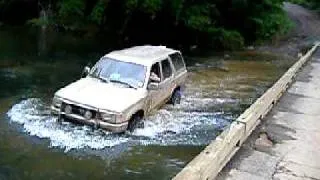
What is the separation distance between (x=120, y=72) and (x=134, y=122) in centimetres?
155

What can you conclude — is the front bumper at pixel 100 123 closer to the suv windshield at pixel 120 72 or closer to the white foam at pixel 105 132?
the white foam at pixel 105 132

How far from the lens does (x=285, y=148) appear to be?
409 inches

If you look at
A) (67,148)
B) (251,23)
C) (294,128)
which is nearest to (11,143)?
(67,148)

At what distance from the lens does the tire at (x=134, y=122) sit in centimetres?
1234

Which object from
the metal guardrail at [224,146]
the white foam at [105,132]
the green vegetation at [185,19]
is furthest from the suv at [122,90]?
the green vegetation at [185,19]

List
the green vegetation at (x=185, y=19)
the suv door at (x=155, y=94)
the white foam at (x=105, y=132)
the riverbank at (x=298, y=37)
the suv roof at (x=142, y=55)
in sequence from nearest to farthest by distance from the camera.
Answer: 1. the white foam at (x=105, y=132)
2. the suv door at (x=155, y=94)
3. the suv roof at (x=142, y=55)
4. the green vegetation at (x=185, y=19)
5. the riverbank at (x=298, y=37)

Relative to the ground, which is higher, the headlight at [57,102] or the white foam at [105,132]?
the headlight at [57,102]

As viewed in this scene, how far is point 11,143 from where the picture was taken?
1166 cm

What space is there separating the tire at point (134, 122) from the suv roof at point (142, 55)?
1621 mm

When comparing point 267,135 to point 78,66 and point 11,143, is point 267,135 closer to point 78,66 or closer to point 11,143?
point 11,143

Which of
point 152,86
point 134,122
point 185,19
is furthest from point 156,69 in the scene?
point 185,19

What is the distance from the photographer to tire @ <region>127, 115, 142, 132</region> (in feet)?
40.5

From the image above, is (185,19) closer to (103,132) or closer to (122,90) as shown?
(122,90)

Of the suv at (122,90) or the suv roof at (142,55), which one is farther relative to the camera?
the suv roof at (142,55)
